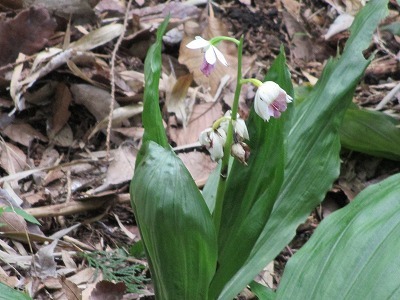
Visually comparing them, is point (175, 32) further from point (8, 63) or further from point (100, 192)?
point (100, 192)

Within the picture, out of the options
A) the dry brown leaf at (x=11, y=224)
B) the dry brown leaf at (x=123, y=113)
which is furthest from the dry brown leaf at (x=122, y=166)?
the dry brown leaf at (x=11, y=224)

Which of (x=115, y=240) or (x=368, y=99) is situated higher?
(x=368, y=99)

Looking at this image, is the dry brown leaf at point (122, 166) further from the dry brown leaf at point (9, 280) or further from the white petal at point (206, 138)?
the white petal at point (206, 138)

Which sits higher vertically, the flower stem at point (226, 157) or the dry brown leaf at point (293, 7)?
the flower stem at point (226, 157)

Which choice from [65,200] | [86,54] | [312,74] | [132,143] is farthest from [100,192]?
[312,74]

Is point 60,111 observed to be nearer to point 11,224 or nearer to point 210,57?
point 11,224

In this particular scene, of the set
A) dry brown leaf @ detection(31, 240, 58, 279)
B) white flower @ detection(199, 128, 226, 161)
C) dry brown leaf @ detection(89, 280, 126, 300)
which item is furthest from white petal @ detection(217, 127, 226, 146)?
dry brown leaf @ detection(31, 240, 58, 279)

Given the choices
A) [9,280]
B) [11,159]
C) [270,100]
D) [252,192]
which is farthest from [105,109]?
[270,100]
